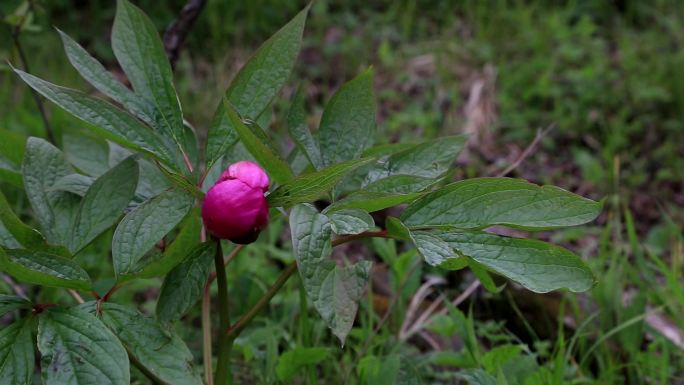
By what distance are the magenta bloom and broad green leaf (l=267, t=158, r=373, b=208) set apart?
3 centimetres

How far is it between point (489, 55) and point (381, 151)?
290cm

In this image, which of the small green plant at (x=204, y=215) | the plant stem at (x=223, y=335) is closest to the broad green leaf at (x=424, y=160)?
the small green plant at (x=204, y=215)

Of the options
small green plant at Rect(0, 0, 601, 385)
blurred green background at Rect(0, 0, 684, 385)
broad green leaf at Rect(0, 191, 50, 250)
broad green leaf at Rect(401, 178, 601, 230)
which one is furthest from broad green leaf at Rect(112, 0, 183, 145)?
blurred green background at Rect(0, 0, 684, 385)

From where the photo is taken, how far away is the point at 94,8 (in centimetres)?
437

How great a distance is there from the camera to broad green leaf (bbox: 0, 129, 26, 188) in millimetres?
1152

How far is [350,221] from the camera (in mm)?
941

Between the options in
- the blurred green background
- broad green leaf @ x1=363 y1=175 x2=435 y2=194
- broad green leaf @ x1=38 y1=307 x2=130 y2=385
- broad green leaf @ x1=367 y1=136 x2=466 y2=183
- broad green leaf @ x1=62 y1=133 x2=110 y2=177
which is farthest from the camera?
the blurred green background

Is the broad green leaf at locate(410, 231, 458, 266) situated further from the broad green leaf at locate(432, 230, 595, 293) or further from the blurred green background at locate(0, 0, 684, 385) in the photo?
the blurred green background at locate(0, 0, 684, 385)

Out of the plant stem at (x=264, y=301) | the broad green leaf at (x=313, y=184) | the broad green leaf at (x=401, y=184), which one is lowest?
the plant stem at (x=264, y=301)

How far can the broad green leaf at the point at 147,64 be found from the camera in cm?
109

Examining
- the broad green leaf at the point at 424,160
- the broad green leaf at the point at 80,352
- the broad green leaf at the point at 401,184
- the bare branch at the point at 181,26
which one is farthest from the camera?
the bare branch at the point at 181,26

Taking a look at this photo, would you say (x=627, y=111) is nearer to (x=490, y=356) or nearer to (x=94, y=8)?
(x=490, y=356)

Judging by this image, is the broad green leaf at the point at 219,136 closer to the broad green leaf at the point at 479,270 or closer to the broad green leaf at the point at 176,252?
the broad green leaf at the point at 176,252

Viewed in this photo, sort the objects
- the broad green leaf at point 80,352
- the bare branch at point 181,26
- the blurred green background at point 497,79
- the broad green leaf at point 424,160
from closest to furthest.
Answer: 1. the broad green leaf at point 80,352
2. the broad green leaf at point 424,160
3. the bare branch at point 181,26
4. the blurred green background at point 497,79
